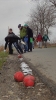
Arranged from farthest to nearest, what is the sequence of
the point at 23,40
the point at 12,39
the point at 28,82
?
the point at 23,40, the point at 12,39, the point at 28,82

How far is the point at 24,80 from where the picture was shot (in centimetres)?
747

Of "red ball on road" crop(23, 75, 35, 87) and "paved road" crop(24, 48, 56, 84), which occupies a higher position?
"red ball on road" crop(23, 75, 35, 87)

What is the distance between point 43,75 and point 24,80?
1354mm

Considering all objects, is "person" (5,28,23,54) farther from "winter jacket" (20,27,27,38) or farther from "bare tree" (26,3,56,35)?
"bare tree" (26,3,56,35)

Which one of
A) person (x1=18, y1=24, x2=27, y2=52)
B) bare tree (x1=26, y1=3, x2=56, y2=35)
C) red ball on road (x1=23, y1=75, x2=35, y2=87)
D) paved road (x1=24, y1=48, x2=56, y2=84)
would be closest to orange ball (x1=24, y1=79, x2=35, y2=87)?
red ball on road (x1=23, y1=75, x2=35, y2=87)

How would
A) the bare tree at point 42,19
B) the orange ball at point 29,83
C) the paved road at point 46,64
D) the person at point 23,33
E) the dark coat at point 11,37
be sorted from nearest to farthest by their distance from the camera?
the orange ball at point 29,83, the paved road at point 46,64, the dark coat at point 11,37, the person at point 23,33, the bare tree at point 42,19

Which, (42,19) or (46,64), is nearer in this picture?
(46,64)

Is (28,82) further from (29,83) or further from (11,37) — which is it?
(11,37)

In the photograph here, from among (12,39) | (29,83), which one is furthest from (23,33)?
(29,83)

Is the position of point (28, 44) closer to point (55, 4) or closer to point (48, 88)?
point (48, 88)

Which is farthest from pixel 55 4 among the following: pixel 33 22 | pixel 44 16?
pixel 33 22

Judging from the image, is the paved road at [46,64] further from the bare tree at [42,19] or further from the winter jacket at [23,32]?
the bare tree at [42,19]

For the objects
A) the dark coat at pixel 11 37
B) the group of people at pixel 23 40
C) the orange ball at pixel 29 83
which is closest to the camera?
the orange ball at pixel 29 83

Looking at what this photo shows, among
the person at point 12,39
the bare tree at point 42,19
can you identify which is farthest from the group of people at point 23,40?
the bare tree at point 42,19
